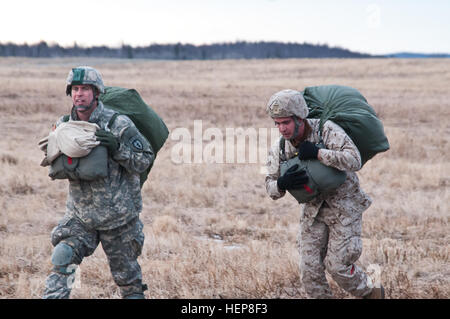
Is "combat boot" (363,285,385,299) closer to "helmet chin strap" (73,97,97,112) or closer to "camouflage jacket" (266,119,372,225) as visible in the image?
"camouflage jacket" (266,119,372,225)

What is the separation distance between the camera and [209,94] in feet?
96.3

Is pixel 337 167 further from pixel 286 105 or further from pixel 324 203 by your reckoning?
pixel 286 105

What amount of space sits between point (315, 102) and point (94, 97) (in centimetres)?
180

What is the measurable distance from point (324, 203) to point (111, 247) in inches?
68.3

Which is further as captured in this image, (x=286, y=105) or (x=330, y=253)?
(x=330, y=253)

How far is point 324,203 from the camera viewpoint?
159 inches

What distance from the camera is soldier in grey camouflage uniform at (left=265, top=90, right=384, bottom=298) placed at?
12.3ft

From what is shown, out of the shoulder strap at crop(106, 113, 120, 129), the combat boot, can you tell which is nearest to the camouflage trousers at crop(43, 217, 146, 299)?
the shoulder strap at crop(106, 113, 120, 129)

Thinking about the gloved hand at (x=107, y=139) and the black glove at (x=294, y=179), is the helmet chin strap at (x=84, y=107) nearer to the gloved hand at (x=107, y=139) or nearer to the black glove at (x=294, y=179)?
the gloved hand at (x=107, y=139)

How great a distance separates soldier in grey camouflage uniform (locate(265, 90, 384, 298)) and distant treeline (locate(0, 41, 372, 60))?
12052cm

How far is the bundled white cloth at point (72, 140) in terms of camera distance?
12.0 feet

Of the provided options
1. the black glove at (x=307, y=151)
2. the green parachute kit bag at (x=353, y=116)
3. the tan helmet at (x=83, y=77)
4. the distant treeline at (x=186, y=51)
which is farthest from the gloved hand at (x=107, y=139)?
the distant treeline at (x=186, y=51)

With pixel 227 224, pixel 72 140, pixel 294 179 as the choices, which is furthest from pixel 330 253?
pixel 227 224

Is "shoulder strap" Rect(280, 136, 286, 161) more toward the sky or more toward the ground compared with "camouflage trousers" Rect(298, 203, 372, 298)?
more toward the sky
